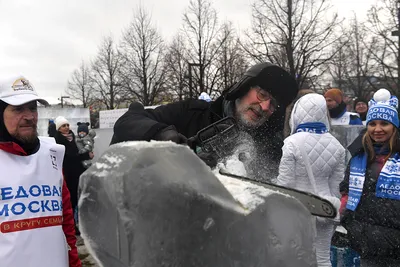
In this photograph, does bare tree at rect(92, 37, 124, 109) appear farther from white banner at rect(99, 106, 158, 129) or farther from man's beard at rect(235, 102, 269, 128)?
man's beard at rect(235, 102, 269, 128)

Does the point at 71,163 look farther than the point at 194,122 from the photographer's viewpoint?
Yes

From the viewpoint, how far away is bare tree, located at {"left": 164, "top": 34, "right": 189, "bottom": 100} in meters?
21.1

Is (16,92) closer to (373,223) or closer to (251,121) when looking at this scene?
(251,121)

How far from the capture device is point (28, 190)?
7.21 ft

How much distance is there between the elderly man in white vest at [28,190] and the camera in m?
2.10

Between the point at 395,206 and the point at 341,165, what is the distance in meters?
0.70

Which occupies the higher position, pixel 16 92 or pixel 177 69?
pixel 177 69

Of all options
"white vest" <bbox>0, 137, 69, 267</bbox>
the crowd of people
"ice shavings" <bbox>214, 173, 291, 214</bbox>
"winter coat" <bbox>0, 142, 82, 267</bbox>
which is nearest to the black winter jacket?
the crowd of people

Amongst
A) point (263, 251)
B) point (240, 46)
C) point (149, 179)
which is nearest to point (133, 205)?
point (149, 179)

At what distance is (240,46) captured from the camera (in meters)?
18.0

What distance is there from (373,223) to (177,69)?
1937 cm

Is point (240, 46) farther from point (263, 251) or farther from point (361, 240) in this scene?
point (263, 251)

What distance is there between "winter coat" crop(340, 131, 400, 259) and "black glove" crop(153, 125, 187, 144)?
7.75ft

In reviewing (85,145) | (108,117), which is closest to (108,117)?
(108,117)
